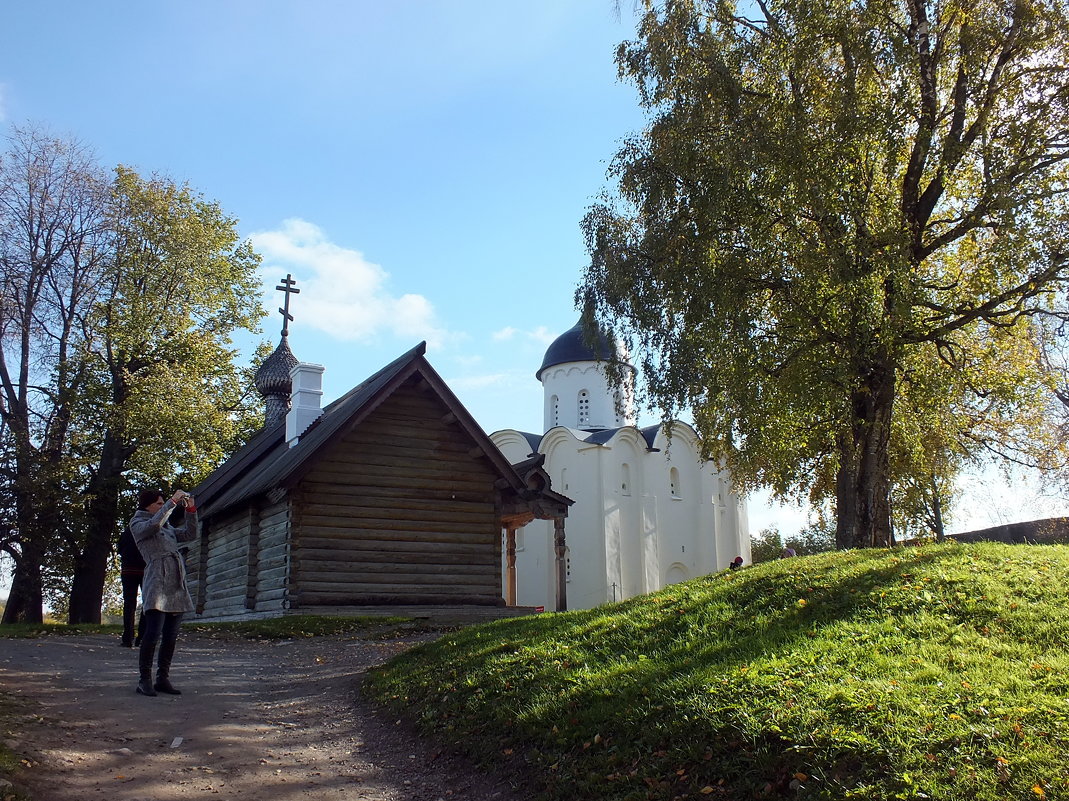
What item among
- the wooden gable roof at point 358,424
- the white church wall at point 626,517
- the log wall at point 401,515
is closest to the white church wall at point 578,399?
the white church wall at point 626,517

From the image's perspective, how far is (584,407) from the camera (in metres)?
46.3

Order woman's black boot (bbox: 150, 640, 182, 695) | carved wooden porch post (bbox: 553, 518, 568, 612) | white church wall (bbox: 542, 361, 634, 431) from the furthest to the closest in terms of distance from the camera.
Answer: white church wall (bbox: 542, 361, 634, 431)
carved wooden porch post (bbox: 553, 518, 568, 612)
woman's black boot (bbox: 150, 640, 182, 695)

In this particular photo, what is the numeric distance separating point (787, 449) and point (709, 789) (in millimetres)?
15263

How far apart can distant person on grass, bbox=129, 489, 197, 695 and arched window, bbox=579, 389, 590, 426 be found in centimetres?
3756

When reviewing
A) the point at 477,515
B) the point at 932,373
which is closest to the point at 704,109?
the point at 932,373

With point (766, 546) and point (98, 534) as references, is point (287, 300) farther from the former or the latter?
point (766, 546)

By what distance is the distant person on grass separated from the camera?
854 centimetres

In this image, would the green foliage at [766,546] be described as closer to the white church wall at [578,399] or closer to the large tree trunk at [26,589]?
the white church wall at [578,399]

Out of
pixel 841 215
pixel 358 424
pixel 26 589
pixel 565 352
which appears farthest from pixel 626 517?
pixel 841 215

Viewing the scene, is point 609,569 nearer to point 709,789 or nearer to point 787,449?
point 787,449

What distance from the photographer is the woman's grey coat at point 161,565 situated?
28.0ft

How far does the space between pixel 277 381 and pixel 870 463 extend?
1988 centimetres

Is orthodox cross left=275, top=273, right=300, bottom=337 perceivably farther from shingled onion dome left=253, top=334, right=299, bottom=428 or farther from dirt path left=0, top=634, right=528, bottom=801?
dirt path left=0, top=634, right=528, bottom=801

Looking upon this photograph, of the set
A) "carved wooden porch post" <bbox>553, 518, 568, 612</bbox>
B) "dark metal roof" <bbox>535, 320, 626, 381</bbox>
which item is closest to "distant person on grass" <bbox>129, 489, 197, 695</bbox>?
"carved wooden porch post" <bbox>553, 518, 568, 612</bbox>
